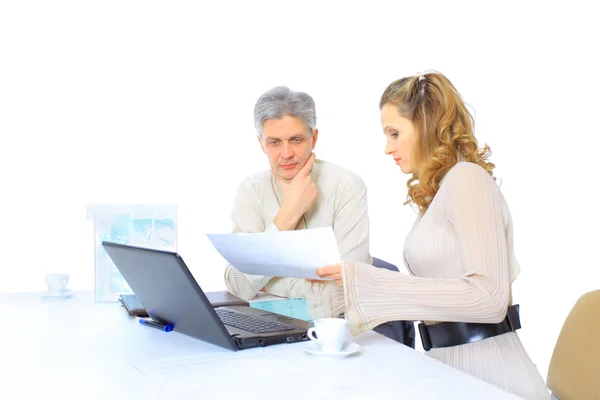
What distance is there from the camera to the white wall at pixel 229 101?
11.8 feet

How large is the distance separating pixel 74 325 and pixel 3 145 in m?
2.37

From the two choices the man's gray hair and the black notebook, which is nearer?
the black notebook

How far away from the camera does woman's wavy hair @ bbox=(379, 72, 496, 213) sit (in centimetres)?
160

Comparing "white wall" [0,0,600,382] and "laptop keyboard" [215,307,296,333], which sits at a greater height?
"white wall" [0,0,600,382]

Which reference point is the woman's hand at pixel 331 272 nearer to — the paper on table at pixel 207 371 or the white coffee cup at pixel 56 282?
the paper on table at pixel 207 371

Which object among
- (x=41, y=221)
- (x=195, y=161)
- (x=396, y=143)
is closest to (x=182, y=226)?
(x=195, y=161)

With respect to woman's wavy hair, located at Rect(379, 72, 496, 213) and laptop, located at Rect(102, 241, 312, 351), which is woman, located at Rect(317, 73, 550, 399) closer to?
woman's wavy hair, located at Rect(379, 72, 496, 213)

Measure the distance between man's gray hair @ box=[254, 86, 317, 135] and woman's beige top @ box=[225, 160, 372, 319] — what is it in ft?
0.77

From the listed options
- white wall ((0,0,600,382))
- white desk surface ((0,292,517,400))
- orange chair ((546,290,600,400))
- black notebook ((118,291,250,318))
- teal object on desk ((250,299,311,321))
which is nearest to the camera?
white desk surface ((0,292,517,400))

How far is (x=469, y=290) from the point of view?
4.46 feet

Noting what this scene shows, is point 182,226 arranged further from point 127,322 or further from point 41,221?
point 127,322

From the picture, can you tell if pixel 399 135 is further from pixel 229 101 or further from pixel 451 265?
pixel 229 101

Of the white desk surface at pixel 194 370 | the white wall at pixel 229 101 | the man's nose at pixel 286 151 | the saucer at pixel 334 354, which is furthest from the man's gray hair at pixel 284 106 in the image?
the white wall at pixel 229 101

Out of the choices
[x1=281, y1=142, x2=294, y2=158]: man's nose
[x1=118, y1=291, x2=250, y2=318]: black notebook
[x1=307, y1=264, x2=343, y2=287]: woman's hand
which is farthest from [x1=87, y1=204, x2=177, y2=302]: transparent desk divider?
[x1=307, y1=264, x2=343, y2=287]: woman's hand
